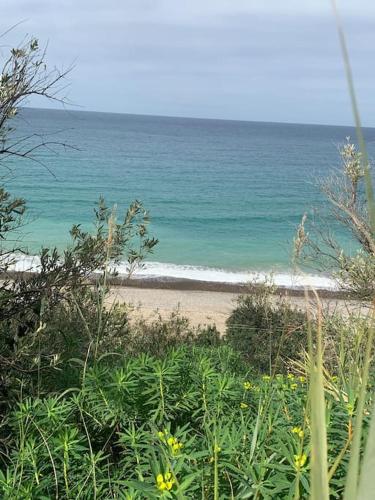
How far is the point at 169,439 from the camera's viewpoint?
6.13 ft

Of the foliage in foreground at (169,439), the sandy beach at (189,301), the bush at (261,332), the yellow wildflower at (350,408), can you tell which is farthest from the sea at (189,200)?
the yellow wildflower at (350,408)

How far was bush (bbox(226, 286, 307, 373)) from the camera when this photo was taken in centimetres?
905

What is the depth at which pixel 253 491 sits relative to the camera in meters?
1.69

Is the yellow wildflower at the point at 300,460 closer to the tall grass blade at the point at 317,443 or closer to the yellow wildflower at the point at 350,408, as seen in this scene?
the yellow wildflower at the point at 350,408

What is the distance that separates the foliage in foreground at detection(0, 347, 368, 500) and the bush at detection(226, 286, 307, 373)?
532 centimetres

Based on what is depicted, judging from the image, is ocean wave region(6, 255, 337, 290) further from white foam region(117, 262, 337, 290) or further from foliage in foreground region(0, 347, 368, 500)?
foliage in foreground region(0, 347, 368, 500)

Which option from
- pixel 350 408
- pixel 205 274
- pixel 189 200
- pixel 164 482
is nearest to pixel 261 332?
pixel 350 408

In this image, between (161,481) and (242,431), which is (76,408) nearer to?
(242,431)

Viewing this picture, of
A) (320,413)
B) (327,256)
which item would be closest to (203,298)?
(327,256)

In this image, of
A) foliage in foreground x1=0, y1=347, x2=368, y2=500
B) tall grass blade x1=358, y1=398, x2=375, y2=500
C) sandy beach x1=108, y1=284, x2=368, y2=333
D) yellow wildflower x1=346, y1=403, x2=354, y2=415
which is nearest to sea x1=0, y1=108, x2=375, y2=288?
sandy beach x1=108, y1=284, x2=368, y2=333

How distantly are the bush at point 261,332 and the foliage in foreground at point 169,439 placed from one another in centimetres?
532

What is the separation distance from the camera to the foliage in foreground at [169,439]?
176 centimetres

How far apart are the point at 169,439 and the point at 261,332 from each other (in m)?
8.95

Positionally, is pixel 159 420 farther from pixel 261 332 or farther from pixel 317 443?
pixel 261 332
